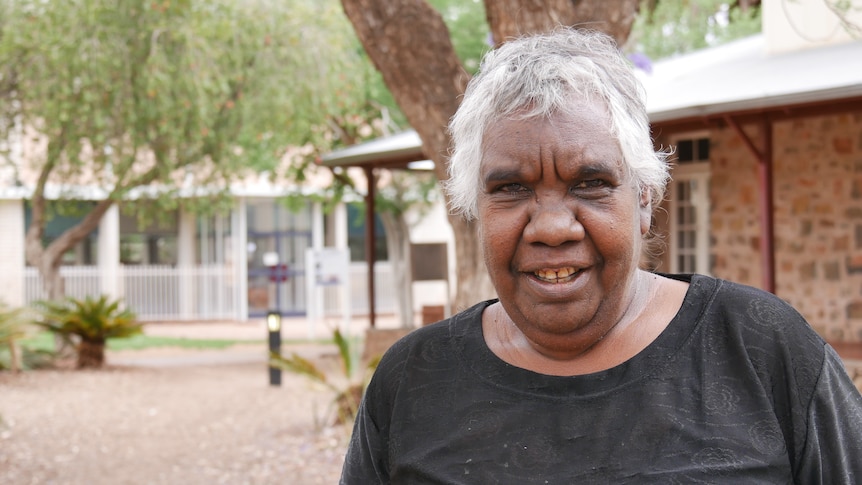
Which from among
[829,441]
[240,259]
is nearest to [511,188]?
[829,441]

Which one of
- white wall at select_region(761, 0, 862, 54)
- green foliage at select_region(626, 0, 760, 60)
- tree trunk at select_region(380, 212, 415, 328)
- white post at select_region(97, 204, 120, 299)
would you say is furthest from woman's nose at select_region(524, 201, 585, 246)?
white post at select_region(97, 204, 120, 299)

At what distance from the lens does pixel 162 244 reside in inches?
1075

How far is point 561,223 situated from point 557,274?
94 mm

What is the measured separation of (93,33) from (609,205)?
12047 millimetres

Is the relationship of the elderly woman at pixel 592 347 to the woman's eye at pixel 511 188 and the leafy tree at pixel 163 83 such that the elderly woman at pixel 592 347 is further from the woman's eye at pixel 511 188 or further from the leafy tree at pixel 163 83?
the leafy tree at pixel 163 83

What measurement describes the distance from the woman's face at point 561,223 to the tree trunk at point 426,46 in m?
3.37

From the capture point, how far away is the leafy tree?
12.5m

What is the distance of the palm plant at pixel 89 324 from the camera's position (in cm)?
1418

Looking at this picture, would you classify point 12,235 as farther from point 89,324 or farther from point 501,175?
point 501,175

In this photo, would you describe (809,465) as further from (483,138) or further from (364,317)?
(364,317)

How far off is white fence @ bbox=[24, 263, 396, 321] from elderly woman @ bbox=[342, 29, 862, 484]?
22987mm

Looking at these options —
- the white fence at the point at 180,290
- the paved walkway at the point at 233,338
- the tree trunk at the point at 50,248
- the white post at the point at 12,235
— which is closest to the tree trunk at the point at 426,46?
the paved walkway at the point at 233,338

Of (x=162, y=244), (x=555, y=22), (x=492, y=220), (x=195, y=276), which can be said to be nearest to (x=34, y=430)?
(x=555, y=22)

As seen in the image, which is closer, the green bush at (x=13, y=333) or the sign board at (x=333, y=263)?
the green bush at (x=13, y=333)
